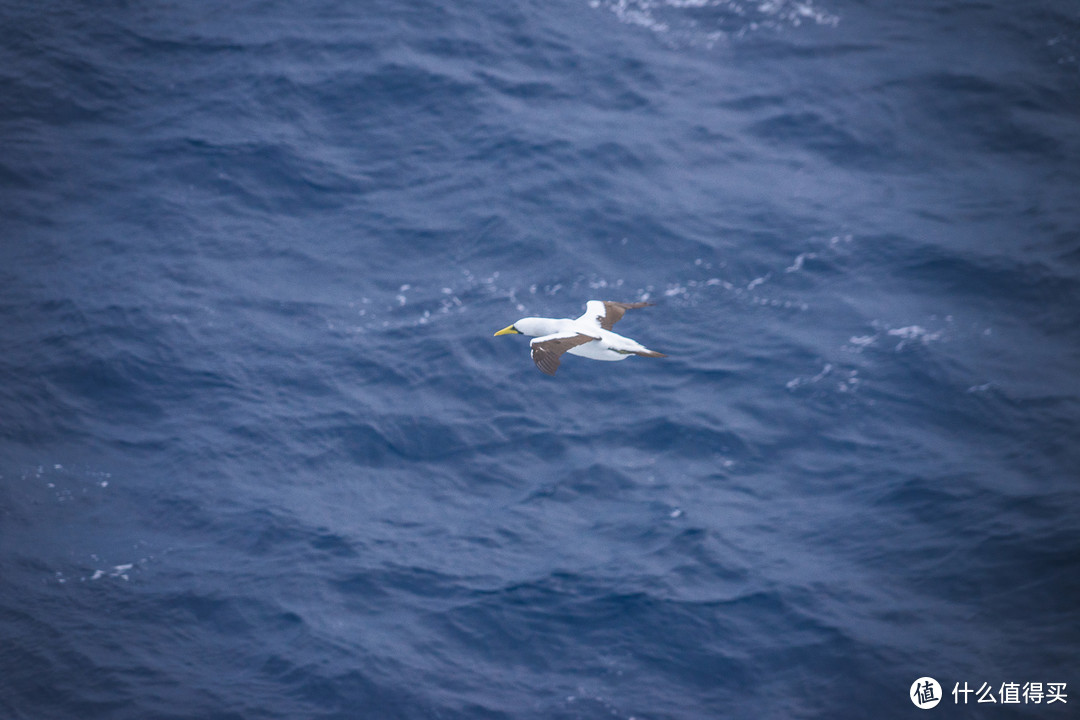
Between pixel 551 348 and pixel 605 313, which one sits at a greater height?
pixel 551 348

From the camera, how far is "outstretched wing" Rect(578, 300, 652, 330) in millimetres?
25922

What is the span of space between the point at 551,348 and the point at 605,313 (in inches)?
145

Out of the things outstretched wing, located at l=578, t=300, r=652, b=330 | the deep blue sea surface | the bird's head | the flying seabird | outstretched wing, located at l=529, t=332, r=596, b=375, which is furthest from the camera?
outstretched wing, located at l=578, t=300, r=652, b=330

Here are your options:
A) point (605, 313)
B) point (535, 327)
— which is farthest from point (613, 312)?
point (535, 327)

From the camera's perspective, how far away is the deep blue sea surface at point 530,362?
25531mm

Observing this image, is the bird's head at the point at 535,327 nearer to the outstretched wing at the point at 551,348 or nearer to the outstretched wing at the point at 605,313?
the outstretched wing at the point at 605,313

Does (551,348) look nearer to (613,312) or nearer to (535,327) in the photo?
(535,327)

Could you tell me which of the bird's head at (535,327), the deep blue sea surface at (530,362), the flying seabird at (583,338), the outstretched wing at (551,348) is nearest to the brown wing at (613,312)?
the flying seabird at (583,338)

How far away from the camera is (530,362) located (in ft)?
103

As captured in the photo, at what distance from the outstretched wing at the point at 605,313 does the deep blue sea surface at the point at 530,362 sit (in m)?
4.32

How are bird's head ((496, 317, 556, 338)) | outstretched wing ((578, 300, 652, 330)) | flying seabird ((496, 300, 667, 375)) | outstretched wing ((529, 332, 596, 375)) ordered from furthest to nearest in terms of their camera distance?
outstretched wing ((578, 300, 652, 330)), bird's head ((496, 317, 556, 338)), flying seabird ((496, 300, 667, 375)), outstretched wing ((529, 332, 596, 375))

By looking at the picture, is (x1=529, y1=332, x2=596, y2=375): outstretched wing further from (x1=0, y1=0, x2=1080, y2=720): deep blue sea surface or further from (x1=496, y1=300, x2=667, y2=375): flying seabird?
(x1=0, y1=0, x2=1080, y2=720): deep blue sea surface

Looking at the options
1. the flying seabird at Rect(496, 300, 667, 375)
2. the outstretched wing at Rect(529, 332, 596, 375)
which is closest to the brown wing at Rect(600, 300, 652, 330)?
the flying seabird at Rect(496, 300, 667, 375)

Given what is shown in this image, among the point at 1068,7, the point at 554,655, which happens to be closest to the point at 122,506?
the point at 554,655
